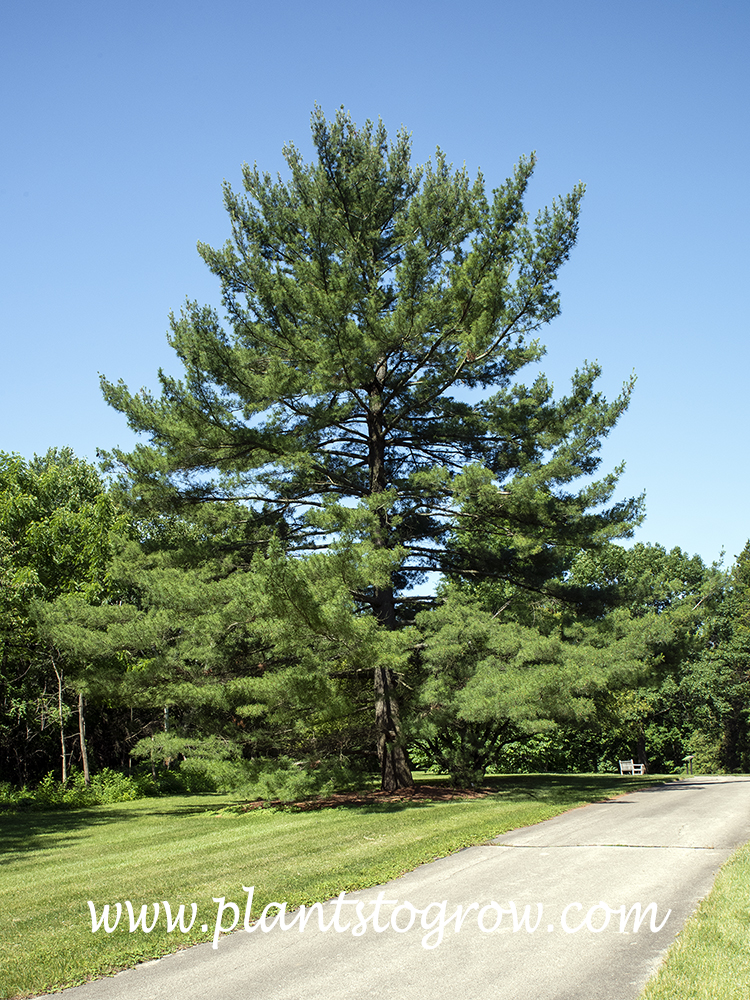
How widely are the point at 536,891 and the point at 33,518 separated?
22.2 metres

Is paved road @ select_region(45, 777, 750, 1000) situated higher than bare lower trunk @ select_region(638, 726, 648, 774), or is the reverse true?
paved road @ select_region(45, 777, 750, 1000)

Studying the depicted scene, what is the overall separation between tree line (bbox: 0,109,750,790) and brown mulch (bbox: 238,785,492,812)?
52 centimetres

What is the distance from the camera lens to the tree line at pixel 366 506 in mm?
14703

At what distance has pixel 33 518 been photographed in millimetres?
24359

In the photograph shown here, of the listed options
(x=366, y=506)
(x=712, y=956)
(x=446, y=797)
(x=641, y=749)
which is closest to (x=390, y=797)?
(x=446, y=797)

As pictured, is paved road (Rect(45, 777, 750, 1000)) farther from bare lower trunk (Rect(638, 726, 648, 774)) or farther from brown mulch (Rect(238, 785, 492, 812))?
bare lower trunk (Rect(638, 726, 648, 774))

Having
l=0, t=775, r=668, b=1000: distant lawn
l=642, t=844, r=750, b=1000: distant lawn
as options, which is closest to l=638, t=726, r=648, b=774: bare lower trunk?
l=0, t=775, r=668, b=1000: distant lawn

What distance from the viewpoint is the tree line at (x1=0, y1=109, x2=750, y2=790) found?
579 inches

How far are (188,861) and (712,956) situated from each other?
21.9 ft

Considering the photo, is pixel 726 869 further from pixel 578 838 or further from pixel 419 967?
pixel 419 967

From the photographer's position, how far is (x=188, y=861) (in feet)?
30.4

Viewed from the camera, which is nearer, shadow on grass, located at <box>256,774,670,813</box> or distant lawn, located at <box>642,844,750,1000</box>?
distant lawn, located at <box>642,844,750,1000</box>

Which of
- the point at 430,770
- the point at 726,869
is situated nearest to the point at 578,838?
the point at 726,869

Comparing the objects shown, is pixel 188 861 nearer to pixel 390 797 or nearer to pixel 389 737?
pixel 390 797
